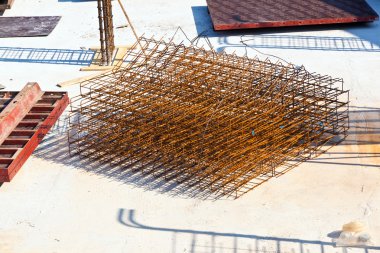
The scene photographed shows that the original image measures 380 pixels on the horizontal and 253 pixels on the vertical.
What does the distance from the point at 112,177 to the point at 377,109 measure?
732cm

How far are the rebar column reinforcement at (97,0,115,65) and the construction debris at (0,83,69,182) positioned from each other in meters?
3.28

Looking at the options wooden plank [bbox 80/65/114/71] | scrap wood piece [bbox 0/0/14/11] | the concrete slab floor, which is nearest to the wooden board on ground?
wooden plank [bbox 80/65/114/71]

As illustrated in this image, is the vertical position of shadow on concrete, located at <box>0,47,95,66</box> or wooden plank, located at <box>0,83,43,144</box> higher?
shadow on concrete, located at <box>0,47,95,66</box>

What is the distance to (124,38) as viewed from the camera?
2659 cm

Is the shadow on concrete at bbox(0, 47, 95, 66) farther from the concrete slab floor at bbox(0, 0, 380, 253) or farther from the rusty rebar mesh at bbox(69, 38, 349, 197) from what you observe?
the rusty rebar mesh at bbox(69, 38, 349, 197)

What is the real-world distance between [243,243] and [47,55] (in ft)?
40.7

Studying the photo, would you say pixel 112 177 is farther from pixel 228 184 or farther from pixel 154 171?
pixel 228 184

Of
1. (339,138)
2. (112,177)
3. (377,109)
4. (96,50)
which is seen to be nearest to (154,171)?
(112,177)

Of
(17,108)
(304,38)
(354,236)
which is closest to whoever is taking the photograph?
(354,236)

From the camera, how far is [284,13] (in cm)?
2645

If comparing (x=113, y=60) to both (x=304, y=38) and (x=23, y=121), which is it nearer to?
(x=23, y=121)

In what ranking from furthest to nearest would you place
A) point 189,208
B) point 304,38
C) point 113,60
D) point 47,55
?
point 304,38 → point 47,55 → point 113,60 → point 189,208

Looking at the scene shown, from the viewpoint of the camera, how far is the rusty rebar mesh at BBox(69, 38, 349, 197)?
17.6m

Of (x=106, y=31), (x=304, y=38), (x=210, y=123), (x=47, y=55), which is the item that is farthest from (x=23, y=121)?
(x=304, y=38)
